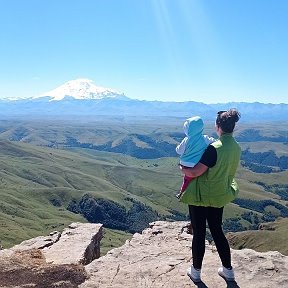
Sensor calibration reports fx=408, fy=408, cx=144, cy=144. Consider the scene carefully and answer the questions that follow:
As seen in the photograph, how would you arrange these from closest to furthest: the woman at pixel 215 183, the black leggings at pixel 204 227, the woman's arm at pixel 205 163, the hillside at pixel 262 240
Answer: the woman's arm at pixel 205 163 → the woman at pixel 215 183 → the black leggings at pixel 204 227 → the hillside at pixel 262 240

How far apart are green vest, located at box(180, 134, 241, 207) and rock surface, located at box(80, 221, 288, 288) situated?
2899mm

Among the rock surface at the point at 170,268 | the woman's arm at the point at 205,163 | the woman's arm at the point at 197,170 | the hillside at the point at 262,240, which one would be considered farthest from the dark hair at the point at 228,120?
the hillside at the point at 262,240

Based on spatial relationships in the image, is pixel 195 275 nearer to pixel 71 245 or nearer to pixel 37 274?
pixel 37 274

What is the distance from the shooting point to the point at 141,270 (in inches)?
573

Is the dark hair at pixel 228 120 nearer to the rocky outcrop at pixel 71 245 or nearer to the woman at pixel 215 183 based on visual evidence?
the woman at pixel 215 183

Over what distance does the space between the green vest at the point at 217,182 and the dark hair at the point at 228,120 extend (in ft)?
0.80

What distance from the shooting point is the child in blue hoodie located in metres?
12.0

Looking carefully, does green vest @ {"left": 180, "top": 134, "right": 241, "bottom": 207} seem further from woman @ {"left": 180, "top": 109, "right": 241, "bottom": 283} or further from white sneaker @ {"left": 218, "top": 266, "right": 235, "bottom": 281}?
white sneaker @ {"left": 218, "top": 266, "right": 235, "bottom": 281}

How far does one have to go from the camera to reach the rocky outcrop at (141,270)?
1336cm

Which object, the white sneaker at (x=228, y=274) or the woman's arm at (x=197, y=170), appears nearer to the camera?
the woman's arm at (x=197, y=170)

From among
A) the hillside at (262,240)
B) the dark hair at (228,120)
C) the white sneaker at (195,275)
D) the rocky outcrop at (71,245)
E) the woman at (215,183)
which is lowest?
the hillside at (262,240)

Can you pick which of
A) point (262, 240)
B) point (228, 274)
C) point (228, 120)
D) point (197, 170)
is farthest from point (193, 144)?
point (262, 240)

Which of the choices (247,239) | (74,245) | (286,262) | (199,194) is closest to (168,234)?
(74,245)

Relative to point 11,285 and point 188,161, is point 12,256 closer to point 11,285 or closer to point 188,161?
point 11,285
